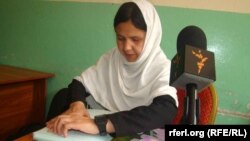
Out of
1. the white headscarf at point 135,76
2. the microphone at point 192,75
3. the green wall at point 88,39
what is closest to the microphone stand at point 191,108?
the microphone at point 192,75

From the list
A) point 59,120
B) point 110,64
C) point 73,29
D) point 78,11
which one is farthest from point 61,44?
point 59,120

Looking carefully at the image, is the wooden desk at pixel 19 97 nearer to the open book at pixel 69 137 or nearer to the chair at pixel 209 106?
the open book at pixel 69 137

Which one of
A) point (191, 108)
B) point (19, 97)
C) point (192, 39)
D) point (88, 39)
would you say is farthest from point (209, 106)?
point (19, 97)

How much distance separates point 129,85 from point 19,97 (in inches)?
44.3

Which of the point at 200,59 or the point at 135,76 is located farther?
the point at 135,76

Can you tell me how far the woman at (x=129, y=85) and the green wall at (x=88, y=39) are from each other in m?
0.59

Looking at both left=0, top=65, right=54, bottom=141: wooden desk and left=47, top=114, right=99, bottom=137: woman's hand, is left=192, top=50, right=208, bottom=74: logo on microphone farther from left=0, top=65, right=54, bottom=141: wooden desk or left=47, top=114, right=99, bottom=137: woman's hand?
left=0, top=65, right=54, bottom=141: wooden desk

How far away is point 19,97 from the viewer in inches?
79.6

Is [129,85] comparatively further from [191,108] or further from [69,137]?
[191,108]

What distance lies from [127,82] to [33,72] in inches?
45.9

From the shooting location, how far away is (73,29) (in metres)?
2.06

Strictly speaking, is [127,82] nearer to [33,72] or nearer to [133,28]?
[133,28]

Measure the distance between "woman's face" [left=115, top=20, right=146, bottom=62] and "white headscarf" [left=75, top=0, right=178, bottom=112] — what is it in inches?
1.0

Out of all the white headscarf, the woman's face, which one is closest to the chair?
the white headscarf
